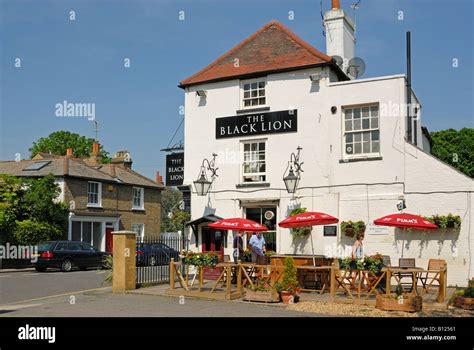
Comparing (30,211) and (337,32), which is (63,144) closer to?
(30,211)

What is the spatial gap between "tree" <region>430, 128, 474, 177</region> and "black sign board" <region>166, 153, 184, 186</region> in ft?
69.3

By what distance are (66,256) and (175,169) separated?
328 inches

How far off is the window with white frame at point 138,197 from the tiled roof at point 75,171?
521mm

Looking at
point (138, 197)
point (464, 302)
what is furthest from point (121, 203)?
point (464, 302)

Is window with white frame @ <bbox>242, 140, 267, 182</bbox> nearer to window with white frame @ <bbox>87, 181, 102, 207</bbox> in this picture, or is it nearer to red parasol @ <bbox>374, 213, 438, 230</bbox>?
red parasol @ <bbox>374, 213, 438, 230</bbox>

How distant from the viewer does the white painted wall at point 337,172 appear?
55.0 feet

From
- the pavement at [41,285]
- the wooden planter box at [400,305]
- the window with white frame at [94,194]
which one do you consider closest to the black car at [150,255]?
the pavement at [41,285]

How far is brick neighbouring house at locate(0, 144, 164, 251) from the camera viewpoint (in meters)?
32.9

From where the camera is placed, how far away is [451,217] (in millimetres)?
16359

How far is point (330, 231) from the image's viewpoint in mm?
18016

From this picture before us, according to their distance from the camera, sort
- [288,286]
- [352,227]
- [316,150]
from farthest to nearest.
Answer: [316,150] < [352,227] < [288,286]

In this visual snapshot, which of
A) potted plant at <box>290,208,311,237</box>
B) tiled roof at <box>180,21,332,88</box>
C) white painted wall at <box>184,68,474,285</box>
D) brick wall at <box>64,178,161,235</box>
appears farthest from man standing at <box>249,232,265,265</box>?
brick wall at <box>64,178,161,235</box>
